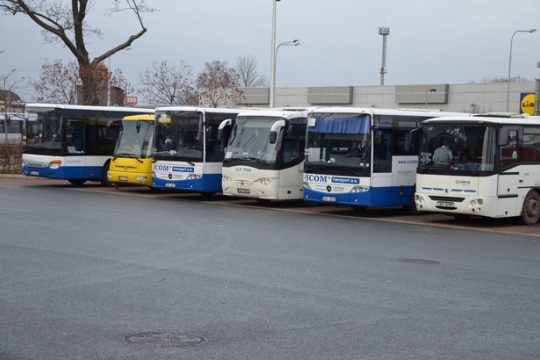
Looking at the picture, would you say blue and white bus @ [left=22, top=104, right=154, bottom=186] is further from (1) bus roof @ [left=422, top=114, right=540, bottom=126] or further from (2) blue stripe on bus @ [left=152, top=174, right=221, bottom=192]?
(1) bus roof @ [left=422, top=114, right=540, bottom=126]

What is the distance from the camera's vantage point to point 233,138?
24938 mm

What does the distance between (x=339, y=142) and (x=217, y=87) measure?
33069 mm

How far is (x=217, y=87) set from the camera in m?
54.6

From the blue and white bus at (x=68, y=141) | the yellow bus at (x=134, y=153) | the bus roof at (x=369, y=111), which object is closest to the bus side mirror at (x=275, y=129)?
the bus roof at (x=369, y=111)

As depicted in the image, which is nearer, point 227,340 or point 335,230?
point 227,340

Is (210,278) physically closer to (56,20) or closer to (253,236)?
(253,236)

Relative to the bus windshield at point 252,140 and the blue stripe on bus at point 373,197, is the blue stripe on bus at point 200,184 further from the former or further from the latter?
the blue stripe on bus at point 373,197

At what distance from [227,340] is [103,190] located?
22.8 meters

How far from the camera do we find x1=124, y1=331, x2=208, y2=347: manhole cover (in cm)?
759

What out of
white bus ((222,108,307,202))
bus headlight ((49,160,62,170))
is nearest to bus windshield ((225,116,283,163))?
white bus ((222,108,307,202))

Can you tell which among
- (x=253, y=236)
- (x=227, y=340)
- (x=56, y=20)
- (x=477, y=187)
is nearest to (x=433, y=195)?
(x=477, y=187)

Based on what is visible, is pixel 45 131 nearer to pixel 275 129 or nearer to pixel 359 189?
pixel 275 129

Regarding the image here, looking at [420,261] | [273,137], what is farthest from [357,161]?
[420,261]

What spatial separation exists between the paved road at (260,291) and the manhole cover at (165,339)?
3cm
